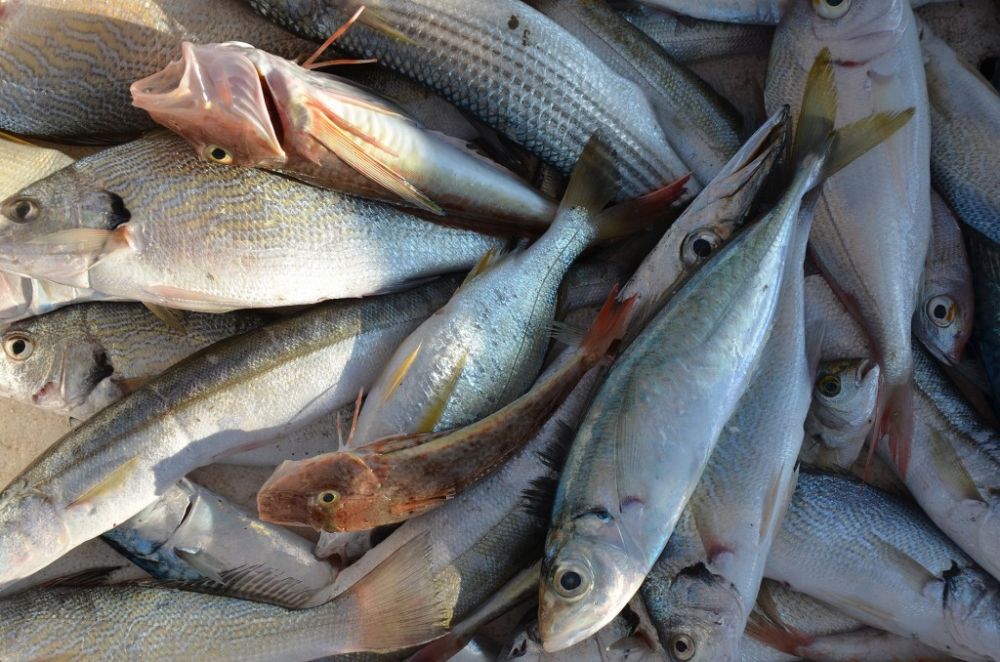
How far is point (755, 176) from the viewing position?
2084 millimetres

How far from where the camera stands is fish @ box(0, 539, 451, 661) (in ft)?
6.87

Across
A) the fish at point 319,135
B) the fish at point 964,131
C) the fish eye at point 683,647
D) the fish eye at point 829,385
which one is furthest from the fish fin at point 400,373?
the fish at point 964,131

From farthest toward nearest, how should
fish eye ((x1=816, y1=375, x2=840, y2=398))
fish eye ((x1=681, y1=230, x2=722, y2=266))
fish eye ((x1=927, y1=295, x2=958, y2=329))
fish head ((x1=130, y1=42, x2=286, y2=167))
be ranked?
fish eye ((x1=927, y1=295, x2=958, y2=329)) → fish eye ((x1=816, y1=375, x2=840, y2=398)) → fish eye ((x1=681, y1=230, x2=722, y2=266)) → fish head ((x1=130, y1=42, x2=286, y2=167))

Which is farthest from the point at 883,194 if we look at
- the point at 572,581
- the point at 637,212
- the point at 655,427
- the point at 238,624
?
the point at 238,624

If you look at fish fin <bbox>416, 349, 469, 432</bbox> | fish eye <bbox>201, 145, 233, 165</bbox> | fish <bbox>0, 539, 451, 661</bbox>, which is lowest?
fish <bbox>0, 539, 451, 661</bbox>

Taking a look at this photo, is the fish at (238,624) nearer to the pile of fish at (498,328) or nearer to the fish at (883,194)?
the pile of fish at (498,328)

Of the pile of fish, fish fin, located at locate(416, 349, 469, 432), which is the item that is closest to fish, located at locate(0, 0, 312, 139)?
the pile of fish

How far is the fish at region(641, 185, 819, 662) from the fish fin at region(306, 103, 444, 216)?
107 cm

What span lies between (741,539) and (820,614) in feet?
1.97

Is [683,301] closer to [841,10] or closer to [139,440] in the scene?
[841,10]

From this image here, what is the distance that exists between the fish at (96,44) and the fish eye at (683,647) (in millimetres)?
1990

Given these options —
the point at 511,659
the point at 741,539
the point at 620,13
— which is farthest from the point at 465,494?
the point at 620,13

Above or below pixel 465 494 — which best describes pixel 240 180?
above

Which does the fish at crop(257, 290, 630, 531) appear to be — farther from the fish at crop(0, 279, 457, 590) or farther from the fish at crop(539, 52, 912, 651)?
the fish at crop(0, 279, 457, 590)
